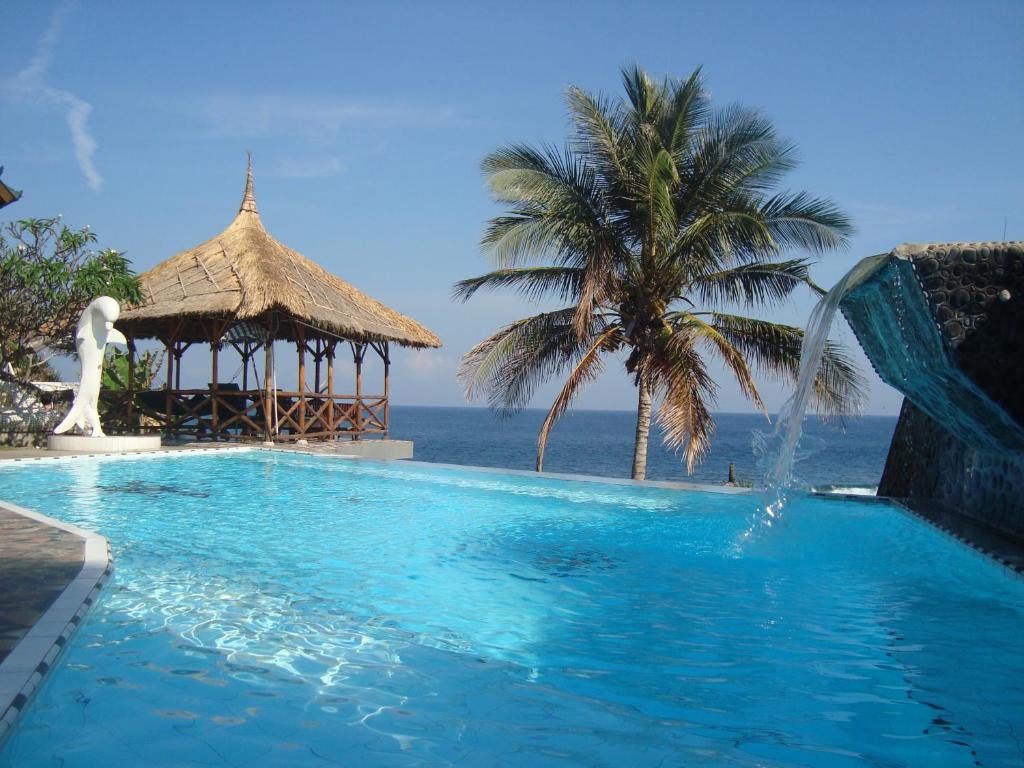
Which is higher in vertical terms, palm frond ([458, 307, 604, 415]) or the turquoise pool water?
palm frond ([458, 307, 604, 415])

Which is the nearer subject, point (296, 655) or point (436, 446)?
point (296, 655)

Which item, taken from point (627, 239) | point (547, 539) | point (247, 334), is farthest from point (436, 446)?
point (547, 539)

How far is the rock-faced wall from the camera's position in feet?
15.4

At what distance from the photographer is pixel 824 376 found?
1054 cm

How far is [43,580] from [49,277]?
10.5 meters

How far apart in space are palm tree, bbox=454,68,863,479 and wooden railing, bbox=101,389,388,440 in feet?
13.7

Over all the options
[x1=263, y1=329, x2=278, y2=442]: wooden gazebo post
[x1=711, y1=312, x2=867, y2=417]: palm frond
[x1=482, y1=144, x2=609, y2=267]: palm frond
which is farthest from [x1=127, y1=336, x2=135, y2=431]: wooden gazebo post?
[x1=711, y1=312, x2=867, y2=417]: palm frond

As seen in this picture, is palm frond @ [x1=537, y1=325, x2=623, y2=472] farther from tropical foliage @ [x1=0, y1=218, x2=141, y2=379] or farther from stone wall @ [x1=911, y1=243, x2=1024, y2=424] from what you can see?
tropical foliage @ [x1=0, y1=218, x2=141, y2=379]

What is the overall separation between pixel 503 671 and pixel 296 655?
2.98ft

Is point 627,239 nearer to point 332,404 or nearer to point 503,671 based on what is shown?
point 332,404

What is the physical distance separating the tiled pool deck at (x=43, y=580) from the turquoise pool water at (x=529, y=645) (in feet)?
0.35

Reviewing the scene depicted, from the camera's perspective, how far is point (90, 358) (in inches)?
436

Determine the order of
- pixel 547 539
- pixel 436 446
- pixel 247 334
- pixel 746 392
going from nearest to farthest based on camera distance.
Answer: pixel 547 539
pixel 746 392
pixel 247 334
pixel 436 446

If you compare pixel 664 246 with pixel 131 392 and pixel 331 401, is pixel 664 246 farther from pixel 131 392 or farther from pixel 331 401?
pixel 131 392
